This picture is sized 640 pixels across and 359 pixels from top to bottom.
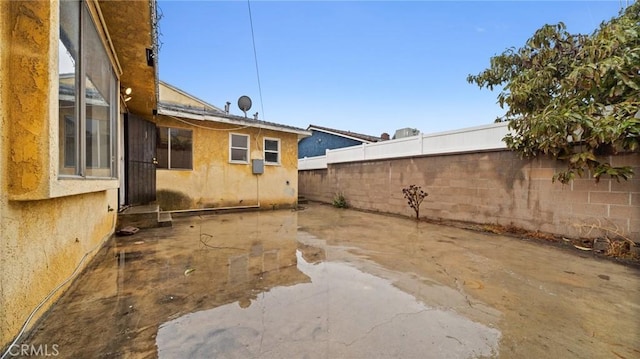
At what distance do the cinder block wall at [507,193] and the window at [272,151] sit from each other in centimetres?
357

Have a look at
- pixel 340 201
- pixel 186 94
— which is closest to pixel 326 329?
pixel 340 201

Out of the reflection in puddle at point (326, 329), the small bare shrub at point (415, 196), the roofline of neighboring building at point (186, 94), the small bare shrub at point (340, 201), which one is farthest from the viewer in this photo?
the roofline of neighboring building at point (186, 94)

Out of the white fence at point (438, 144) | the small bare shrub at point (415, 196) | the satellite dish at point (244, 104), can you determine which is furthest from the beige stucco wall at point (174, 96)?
the small bare shrub at point (415, 196)

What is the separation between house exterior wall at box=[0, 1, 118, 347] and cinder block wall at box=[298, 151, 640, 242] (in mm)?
7576

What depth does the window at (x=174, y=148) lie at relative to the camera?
310 inches

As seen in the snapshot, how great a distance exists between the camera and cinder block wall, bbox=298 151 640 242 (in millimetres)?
4512

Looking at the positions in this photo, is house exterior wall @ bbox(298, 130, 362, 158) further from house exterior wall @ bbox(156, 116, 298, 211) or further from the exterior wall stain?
the exterior wall stain

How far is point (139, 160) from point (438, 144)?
8429mm

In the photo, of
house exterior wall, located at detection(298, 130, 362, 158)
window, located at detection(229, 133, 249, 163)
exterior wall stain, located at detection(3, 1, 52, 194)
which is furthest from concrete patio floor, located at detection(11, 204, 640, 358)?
house exterior wall, located at detection(298, 130, 362, 158)

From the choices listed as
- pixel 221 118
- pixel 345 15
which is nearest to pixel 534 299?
pixel 221 118

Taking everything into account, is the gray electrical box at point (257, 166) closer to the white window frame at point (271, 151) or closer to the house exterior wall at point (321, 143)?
the white window frame at point (271, 151)

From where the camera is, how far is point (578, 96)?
4535 millimetres

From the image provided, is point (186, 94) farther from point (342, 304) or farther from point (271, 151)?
point (342, 304)

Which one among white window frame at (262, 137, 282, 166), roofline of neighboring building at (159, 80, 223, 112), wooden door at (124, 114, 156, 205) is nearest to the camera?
wooden door at (124, 114, 156, 205)
